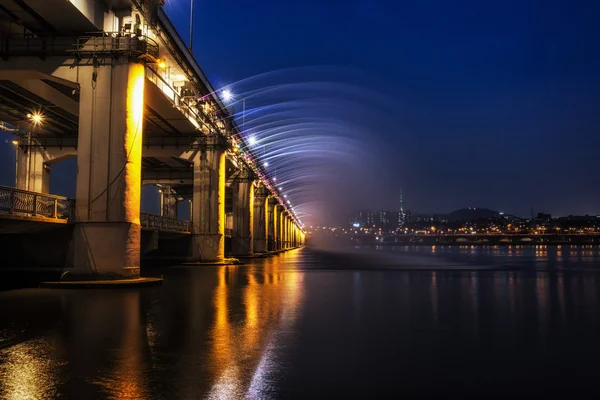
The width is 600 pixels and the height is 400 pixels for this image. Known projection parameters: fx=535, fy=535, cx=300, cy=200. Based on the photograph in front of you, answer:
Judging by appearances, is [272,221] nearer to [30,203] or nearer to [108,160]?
[108,160]

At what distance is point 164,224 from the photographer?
3897cm

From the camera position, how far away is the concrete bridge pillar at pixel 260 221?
75.6m

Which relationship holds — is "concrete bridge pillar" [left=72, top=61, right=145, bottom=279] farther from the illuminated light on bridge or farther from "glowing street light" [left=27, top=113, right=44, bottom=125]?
"glowing street light" [left=27, top=113, right=44, bottom=125]

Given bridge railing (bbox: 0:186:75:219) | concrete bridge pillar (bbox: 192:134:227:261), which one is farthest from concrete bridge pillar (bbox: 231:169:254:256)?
bridge railing (bbox: 0:186:75:219)

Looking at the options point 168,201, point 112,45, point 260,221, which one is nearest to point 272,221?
point 260,221

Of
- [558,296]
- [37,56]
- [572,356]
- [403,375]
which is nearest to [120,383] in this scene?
[403,375]

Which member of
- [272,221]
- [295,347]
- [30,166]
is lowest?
[295,347]

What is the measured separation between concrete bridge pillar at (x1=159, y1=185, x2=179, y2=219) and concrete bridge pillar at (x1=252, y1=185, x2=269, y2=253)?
41.3ft

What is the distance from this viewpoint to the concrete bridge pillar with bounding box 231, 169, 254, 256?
60.2 metres

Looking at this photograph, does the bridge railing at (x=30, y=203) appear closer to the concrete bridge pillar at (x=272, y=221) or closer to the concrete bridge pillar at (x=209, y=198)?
the concrete bridge pillar at (x=209, y=198)

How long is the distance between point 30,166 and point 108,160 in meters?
24.3

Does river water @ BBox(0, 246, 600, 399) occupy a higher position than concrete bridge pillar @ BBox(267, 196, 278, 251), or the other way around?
concrete bridge pillar @ BBox(267, 196, 278, 251)

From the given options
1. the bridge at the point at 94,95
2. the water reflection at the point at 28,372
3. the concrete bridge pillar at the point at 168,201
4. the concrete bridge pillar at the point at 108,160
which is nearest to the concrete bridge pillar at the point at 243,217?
the concrete bridge pillar at the point at 168,201

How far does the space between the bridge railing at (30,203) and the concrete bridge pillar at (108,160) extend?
1.08 metres
